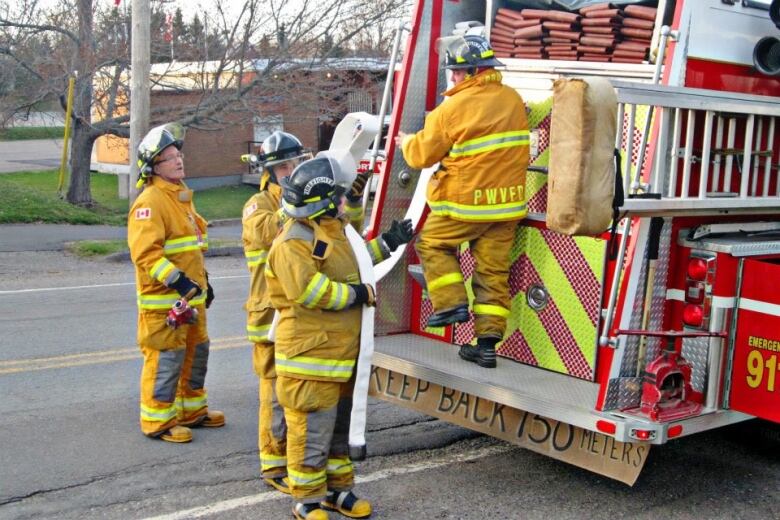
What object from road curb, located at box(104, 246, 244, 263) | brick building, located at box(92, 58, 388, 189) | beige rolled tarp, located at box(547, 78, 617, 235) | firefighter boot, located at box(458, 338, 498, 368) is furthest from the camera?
brick building, located at box(92, 58, 388, 189)

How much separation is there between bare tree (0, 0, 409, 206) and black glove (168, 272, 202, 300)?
456 inches

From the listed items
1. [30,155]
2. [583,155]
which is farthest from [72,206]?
[30,155]

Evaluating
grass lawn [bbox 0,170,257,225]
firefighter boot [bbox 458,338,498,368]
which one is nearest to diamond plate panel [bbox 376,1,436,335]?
firefighter boot [bbox 458,338,498,368]

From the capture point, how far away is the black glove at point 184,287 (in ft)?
17.8

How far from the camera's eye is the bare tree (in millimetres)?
16625

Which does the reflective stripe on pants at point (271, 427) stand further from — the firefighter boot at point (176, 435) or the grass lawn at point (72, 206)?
the grass lawn at point (72, 206)

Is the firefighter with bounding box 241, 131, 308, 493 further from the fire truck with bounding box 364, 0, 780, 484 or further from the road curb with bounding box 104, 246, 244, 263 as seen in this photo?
the road curb with bounding box 104, 246, 244, 263

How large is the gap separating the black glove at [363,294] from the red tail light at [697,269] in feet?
4.79

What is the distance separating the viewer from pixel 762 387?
14.5 ft

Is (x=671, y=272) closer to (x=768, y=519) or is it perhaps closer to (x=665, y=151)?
(x=665, y=151)

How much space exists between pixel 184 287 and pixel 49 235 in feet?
31.3

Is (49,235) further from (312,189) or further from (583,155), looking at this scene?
(583,155)

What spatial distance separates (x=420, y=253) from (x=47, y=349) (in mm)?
3665

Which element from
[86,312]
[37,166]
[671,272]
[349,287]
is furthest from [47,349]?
[37,166]
